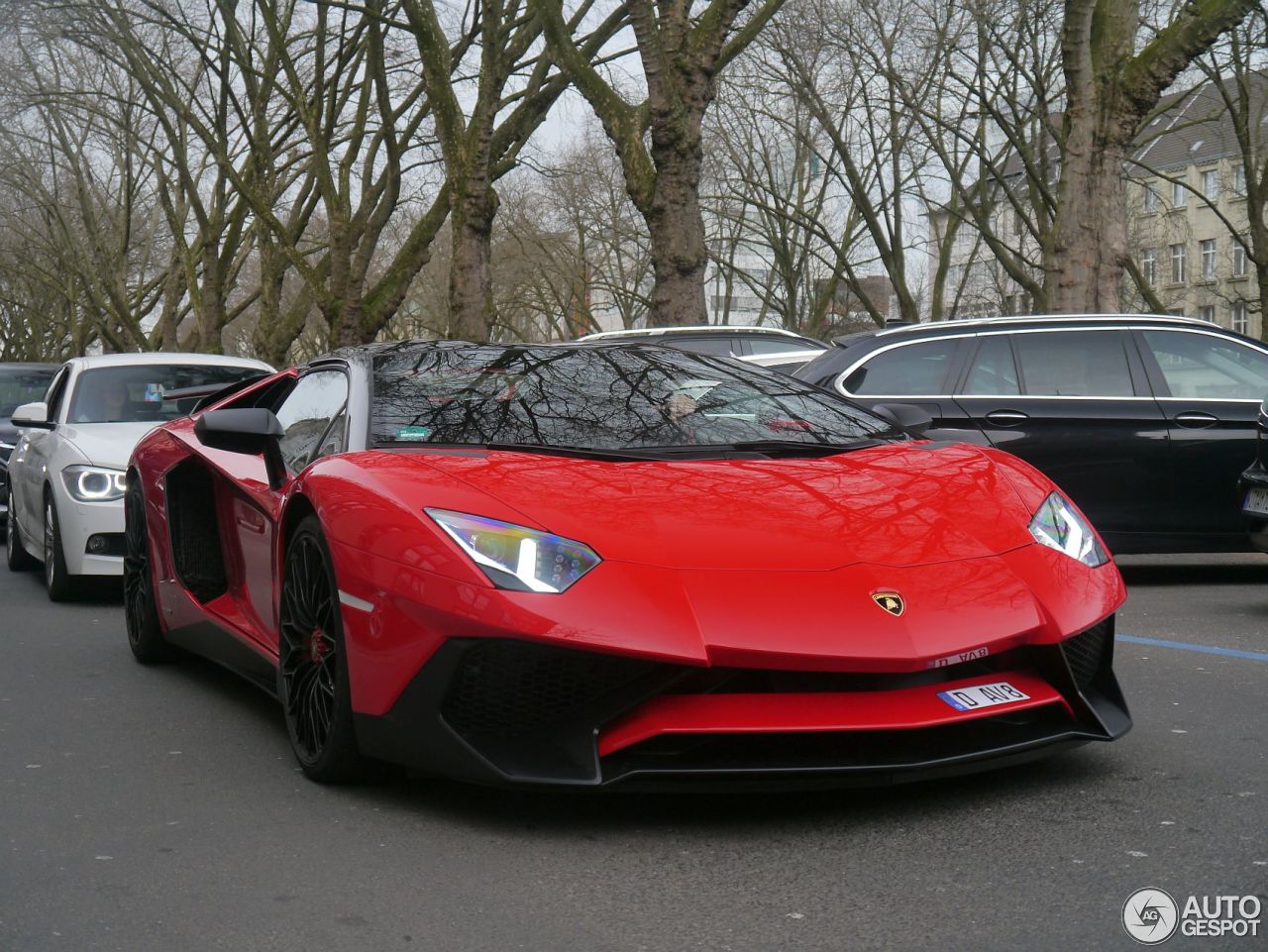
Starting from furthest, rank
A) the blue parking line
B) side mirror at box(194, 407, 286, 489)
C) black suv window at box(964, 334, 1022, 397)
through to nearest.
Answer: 1. black suv window at box(964, 334, 1022, 397)
2. the blue parking line
3. side mirror at box(194, 407, 286, 489)

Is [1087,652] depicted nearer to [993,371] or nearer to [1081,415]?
[1081,415]

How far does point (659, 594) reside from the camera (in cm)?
374

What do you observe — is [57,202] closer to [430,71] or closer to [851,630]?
[430,71]

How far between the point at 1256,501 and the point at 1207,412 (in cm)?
143

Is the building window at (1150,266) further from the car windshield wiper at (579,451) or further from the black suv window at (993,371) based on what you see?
the car windshield wiper at (579,451)

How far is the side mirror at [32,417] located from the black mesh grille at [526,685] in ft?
22.1

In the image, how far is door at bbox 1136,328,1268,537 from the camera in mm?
9164

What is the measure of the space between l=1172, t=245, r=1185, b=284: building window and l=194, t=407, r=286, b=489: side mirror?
6767 centimetres

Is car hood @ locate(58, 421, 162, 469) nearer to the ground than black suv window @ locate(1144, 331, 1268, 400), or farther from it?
nearer to the ground

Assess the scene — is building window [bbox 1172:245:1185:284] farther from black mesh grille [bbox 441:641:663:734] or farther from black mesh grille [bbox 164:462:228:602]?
black mesh grille [bbox 441:641:663:734]

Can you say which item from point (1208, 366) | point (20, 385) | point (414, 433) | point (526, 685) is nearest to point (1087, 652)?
point (526, 685)

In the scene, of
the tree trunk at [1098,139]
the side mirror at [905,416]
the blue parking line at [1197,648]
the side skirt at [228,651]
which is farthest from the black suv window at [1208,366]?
the tree trunk at [1098,139]

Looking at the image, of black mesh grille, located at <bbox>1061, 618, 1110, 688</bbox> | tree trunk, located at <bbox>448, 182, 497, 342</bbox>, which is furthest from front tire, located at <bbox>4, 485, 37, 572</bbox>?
tree trunk, located at <bbox>448, 182, 497, 342</bbox>

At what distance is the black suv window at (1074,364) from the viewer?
9516mm
